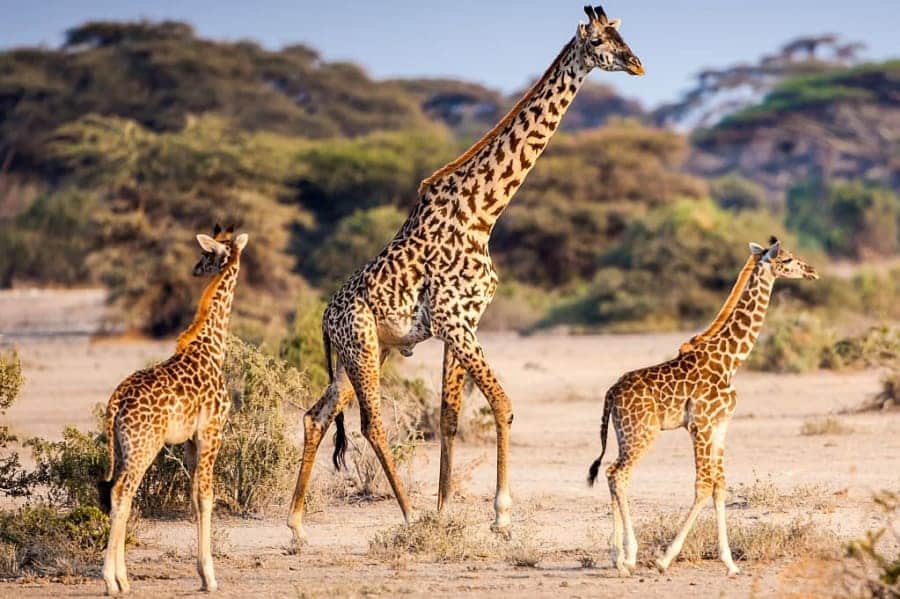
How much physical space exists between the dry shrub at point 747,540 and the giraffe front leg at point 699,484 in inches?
20.3

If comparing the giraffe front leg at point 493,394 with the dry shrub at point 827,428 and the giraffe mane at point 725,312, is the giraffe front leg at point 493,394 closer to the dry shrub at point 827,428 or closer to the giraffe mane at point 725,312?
the giraffe mane at point 725,312

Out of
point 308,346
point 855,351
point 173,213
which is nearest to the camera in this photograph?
point 308,346

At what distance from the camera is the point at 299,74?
53.5 meters

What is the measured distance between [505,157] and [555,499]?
292 centimetres

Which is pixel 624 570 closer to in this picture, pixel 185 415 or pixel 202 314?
pixel 185 415

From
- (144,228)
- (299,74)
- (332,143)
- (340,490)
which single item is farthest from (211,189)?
(299,74)

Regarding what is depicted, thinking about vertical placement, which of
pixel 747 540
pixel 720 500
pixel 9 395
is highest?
pixel 9 395

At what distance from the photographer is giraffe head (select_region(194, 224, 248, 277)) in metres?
8.11

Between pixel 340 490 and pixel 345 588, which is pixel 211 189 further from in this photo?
pixel 345 588

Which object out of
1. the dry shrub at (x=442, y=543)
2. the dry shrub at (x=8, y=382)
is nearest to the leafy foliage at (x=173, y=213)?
the dry shrub at (x=8, y=382)

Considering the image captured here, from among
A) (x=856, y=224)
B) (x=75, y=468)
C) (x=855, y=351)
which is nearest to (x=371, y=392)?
(x=75, y=468)

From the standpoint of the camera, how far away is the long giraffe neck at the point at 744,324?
7988mm

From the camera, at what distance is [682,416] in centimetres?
783

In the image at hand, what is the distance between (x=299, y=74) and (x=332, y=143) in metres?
15.6
